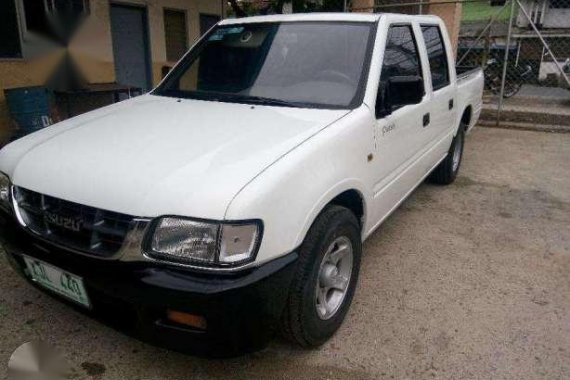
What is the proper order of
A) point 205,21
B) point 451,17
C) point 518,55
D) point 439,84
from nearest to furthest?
point 439,84 → point 205,21 → point 451,17 → point 518,55

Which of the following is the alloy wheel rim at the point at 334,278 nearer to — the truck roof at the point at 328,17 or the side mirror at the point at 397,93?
the side mirror at the point at 397,93

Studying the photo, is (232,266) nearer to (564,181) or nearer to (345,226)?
(345,226)

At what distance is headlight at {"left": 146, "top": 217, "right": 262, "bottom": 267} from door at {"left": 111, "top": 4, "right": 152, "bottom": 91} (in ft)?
23.6

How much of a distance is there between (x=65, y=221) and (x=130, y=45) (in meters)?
7.20

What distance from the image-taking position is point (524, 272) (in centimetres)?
326

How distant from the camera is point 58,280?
208 centimetres

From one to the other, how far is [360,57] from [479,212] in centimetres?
237

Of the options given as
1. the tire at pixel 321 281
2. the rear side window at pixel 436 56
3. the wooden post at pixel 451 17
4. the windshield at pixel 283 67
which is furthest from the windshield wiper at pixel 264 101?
the wooden post at pixel 451 17

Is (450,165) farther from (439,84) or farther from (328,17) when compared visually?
(328,17)

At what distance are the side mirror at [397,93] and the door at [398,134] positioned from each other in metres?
0.01

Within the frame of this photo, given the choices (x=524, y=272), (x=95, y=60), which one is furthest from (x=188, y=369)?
(x=95, y=60)

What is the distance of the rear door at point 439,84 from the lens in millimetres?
3805

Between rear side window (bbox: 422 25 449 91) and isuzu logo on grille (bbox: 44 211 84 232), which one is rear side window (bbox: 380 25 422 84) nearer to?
rear side window (bbox: 422 25 449 91)

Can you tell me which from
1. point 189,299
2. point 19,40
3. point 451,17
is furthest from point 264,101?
point 451,17
